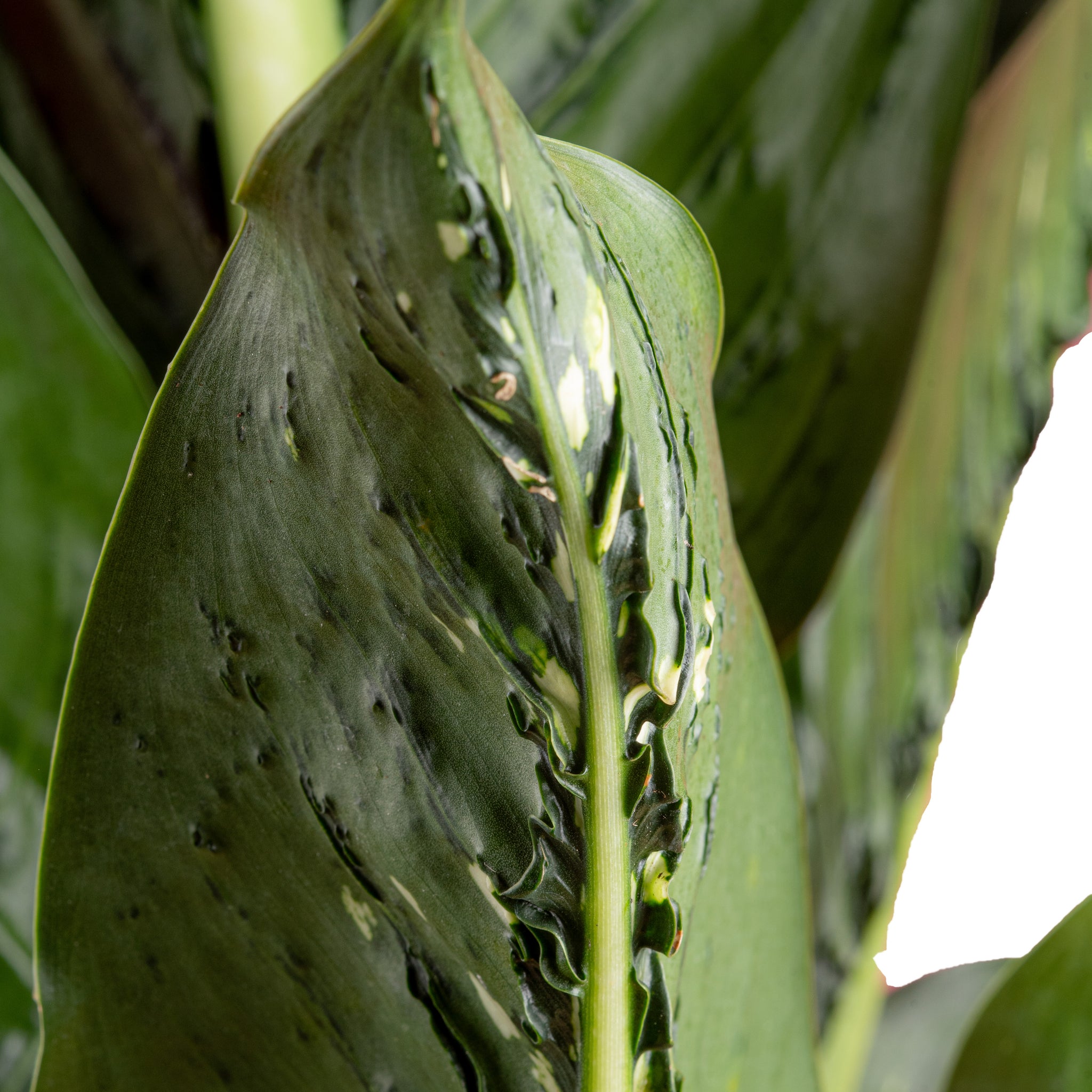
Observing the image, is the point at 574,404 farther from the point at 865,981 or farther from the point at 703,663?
the point at 865,981

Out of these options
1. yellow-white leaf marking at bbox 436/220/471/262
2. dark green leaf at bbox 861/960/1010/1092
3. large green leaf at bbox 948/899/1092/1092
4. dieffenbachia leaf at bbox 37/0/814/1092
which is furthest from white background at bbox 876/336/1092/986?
yellow-white leaf marking at bbox 436/220/471/262

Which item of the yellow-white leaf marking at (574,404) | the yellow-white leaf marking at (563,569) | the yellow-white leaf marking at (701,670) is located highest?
the yellow-white leaf marking at (574,404)

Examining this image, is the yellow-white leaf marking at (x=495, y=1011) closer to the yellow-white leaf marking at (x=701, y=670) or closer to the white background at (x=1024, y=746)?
the yellow-white leaf marking at (x=701, y=670)

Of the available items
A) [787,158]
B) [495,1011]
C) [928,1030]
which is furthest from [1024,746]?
[495,1011]

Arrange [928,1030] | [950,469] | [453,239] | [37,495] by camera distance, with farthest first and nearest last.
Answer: [928,1030] → [950,469] → [37,495] → [453,239]

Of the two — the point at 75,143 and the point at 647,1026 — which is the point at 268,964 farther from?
the point at 75,143

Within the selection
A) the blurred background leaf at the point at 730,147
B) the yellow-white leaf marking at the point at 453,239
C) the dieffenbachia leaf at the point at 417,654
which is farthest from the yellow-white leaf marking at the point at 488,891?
the blurred background leaf at the point at 730,147
